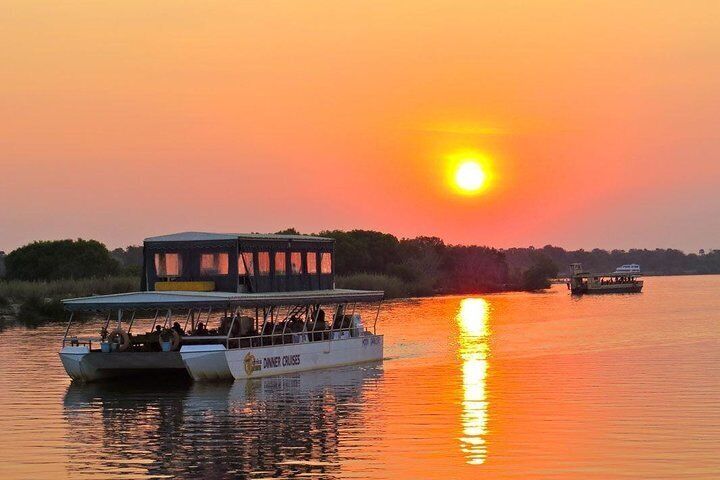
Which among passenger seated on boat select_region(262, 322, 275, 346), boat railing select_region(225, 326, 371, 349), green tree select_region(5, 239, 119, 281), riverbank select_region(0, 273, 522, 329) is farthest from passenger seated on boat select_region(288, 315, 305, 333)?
green tree select_region(5, 239, 119, 281)

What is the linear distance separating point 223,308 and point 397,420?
13.3 metres

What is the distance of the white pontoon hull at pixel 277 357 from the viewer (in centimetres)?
4412

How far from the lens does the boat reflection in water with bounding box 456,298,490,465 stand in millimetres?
30641

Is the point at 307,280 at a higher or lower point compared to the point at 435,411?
higher

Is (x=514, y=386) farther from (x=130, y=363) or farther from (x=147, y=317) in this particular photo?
(x=147, y=317)

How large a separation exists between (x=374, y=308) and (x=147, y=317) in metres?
31.9

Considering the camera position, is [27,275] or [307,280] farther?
[27,275]

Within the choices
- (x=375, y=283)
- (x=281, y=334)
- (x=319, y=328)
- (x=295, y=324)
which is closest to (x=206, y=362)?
(x=281, y=334)

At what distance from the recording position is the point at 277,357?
47.8m

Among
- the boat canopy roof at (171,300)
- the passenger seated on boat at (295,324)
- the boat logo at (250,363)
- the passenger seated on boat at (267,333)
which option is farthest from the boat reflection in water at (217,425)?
the passenger seated on boat at (295,324)

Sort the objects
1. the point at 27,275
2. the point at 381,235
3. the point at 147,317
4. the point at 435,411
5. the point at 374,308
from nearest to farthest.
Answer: the point at 435,411 < the point at 147,317 < the point at 374,308 < the point at 27,275 < the point at 381,235

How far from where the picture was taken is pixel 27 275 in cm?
12575

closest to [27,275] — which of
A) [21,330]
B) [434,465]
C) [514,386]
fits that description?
[21,330]

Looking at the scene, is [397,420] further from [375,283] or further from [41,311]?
[375,283]
